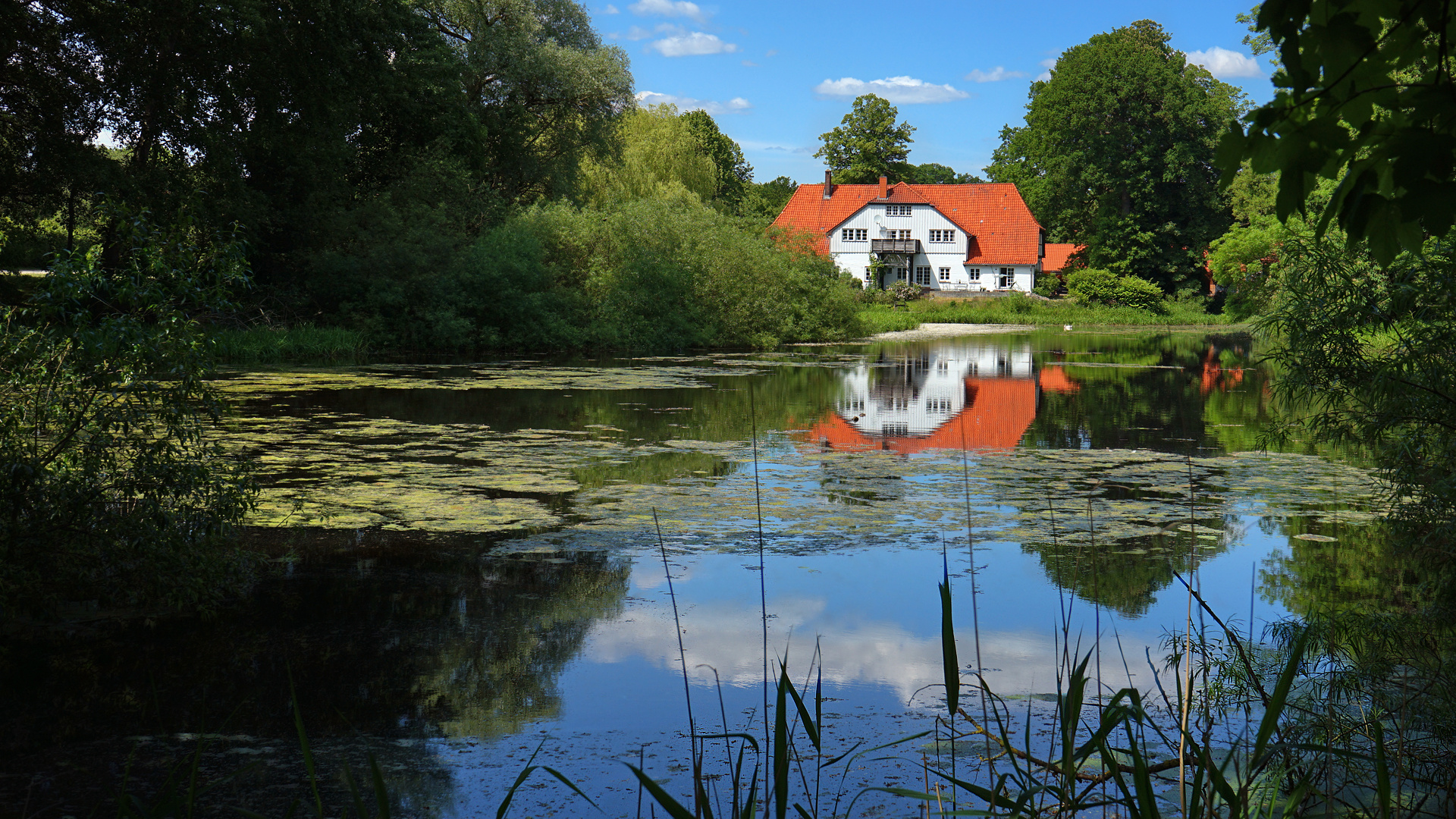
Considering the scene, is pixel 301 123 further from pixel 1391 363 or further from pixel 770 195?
pixel 770 195

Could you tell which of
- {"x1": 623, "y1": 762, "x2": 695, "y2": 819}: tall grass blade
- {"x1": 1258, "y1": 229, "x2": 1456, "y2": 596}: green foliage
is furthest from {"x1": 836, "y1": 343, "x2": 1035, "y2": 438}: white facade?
{"x1": 623, "y1": 762, "x2": 695, "y2": 819}: tall grass blade

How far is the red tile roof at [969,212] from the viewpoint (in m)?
54.6

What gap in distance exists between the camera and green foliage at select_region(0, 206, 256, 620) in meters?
4.56

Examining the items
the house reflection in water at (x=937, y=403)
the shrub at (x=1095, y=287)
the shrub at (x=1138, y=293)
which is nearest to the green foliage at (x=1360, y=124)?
the house reflection in water at (x=937, y=403)

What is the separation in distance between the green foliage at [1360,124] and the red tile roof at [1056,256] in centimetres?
5718

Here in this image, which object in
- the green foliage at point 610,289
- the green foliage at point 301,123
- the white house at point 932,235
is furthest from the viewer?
the white house at point 932,235

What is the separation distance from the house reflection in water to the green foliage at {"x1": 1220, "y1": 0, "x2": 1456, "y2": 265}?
5.66 m

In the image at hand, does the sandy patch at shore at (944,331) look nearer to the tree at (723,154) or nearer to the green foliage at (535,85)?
the green foliage at (535,85)

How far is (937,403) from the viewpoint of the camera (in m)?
14.9

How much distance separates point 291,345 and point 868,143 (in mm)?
48527

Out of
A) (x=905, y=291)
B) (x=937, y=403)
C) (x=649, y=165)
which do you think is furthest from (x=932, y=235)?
(x=937, y=403)

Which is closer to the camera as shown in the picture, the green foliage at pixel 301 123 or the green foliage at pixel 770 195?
the green foliage at pixel 301 123

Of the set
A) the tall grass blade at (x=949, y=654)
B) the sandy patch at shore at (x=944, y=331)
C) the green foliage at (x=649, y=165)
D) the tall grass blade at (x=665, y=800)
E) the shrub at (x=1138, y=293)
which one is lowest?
the tall grass blade at (x=665, y=800)

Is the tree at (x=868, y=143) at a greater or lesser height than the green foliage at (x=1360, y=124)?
greater
